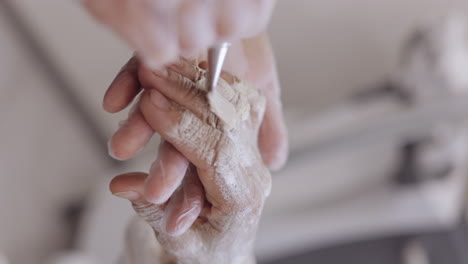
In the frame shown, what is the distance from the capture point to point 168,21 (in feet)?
0.63

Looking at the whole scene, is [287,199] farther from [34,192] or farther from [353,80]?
[34,192]

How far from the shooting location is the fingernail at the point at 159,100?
0.84ft

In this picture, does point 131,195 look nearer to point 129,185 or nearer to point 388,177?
point 129,185

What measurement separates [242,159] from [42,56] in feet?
3.36

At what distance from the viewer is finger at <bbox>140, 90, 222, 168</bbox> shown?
10.1 inches

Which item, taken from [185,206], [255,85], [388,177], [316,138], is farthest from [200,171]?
[388,177]

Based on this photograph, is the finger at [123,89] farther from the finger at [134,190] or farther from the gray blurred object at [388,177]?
the gray blurred object at [388,177]

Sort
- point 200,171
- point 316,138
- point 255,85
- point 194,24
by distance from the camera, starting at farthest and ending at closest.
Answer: point 316,138 → point 255,85 → point 200,171 → point 194,24

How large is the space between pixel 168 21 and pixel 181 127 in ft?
0.27

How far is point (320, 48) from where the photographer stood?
128 centimetres

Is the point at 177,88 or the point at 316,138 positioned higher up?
the point at 316,138

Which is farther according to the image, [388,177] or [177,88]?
[388,177]

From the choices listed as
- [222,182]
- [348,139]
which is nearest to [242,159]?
[222,182]

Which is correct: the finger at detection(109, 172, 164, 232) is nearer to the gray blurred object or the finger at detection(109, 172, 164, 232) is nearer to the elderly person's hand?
the elderly person's hand
